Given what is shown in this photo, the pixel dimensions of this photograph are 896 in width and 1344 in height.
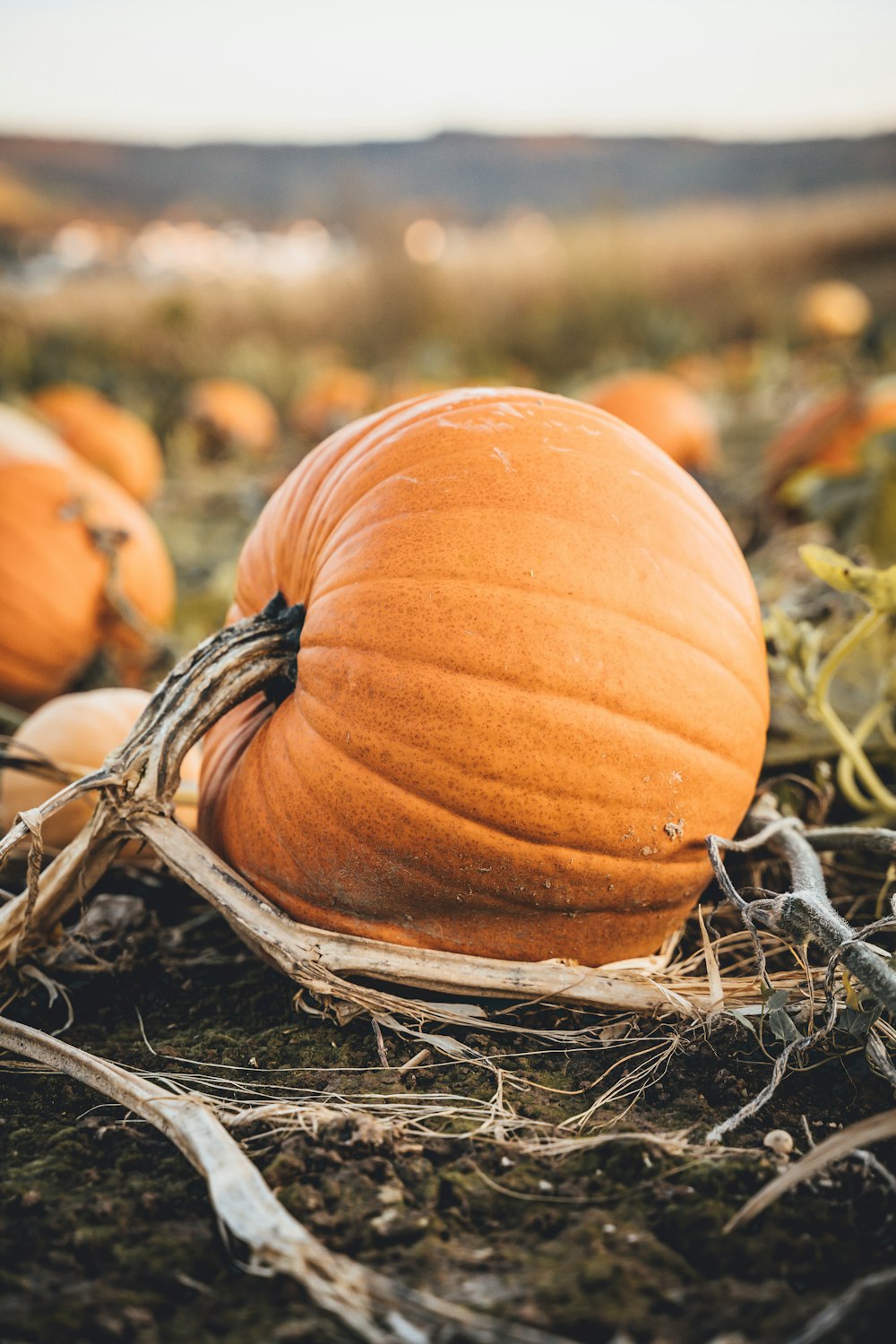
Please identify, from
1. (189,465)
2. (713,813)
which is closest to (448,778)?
(713,813)

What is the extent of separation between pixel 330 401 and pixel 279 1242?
7625 mm

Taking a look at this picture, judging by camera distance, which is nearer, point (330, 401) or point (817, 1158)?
point (817, 1158)

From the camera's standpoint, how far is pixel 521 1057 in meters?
1.42

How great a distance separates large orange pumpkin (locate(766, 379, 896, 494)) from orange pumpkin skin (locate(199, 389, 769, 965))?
2.49 metres

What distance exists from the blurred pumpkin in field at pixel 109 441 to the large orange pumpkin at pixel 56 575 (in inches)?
117

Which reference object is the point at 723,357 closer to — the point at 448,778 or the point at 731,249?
the point at 731,249

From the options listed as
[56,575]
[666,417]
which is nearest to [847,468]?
[666,417]

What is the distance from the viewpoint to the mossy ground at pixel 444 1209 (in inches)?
37.3

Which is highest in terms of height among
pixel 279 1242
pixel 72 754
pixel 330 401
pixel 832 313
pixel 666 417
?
pixel 279 1242

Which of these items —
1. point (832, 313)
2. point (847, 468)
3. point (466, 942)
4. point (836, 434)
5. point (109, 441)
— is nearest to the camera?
point (466, 942)

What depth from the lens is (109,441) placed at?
19.7ft

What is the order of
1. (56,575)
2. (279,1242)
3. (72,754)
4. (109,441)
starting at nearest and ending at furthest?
(279,1242), (72,754), (56,575), (109,441)

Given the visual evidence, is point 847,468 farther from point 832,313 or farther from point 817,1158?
point 832,313

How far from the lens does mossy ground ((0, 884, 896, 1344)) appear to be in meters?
0.95
